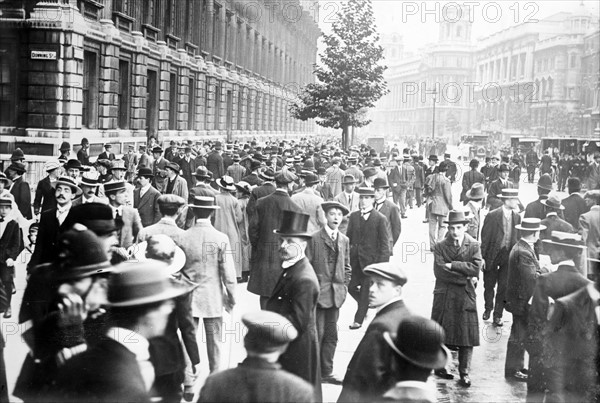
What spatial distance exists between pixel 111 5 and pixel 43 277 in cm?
1701

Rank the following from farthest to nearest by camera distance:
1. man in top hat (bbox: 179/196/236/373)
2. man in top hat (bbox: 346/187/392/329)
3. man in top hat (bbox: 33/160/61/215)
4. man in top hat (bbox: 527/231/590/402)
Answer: man in top hat (bbox: 33/160/61/215) → man in top hat (bbox: 346/187/392/329) → man in top hat (bbox: 179/196/236/373) → man in top hat (bbox: 527/231/590/402)

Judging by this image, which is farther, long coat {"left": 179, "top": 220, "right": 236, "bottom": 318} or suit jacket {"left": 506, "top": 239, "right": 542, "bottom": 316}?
suit jacket {"left": 506, "top": 239, "right": 542, "bottom": 316}

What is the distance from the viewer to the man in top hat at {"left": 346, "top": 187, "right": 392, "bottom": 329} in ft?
31.1

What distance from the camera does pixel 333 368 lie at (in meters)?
7.92

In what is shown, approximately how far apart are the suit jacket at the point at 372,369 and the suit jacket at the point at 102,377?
1.43 m

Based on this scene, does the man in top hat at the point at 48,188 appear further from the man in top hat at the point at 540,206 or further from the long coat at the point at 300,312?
the man in top hat at the point at 540,206

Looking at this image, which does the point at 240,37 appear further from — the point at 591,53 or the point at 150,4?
the point at 591,53

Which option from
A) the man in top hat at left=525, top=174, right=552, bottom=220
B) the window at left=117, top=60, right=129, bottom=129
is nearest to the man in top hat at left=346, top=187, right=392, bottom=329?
the man in top hat at left=525, top=174, right=552, bottom=220

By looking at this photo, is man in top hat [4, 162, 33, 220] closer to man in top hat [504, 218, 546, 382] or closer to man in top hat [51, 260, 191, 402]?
man in top hat [51, 260, 191, 402]

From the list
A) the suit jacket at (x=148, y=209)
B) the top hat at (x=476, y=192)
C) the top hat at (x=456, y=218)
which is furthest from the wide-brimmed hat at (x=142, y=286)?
the top hat at (x=476, y=192)

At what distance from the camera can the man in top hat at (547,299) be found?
6624mm

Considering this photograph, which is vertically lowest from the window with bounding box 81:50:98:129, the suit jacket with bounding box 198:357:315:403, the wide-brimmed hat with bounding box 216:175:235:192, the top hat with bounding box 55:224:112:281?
the suit jacket with bounding box 198:357:315:403

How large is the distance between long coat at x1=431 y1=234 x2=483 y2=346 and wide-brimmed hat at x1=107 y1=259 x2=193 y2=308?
2726 mm

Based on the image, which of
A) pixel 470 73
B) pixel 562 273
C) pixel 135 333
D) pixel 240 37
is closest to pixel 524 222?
pixel 562 273
